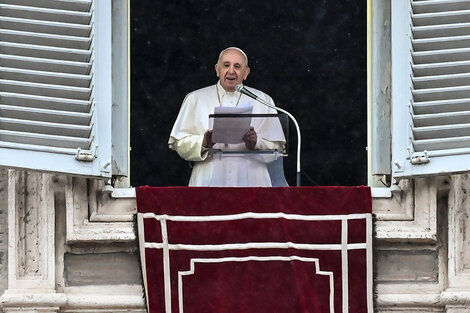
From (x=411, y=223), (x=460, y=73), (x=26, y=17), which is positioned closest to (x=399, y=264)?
(x=411, y=223)

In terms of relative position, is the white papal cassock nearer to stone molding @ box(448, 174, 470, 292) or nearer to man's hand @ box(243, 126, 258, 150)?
man's hand @ box(243, 126, 258, 150)

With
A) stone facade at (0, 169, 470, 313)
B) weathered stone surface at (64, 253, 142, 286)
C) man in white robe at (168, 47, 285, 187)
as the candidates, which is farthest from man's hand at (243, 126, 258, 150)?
weathered stone surface at (64, 253, 142, 286)

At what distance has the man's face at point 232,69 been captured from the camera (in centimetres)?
1406

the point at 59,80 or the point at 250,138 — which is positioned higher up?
the point at 59,80

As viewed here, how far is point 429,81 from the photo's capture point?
13016 mm

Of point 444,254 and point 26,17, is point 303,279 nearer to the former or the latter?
point 444,254

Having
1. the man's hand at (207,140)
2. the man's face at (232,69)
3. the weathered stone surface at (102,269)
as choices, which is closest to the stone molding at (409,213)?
the man's hand at (207,140)

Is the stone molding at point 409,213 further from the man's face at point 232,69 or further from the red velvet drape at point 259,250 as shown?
the man's face at point 232,69

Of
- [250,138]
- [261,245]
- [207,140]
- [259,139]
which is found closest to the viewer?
[261,245]

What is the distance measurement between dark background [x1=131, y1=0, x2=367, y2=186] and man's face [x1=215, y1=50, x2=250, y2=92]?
39.2 inches

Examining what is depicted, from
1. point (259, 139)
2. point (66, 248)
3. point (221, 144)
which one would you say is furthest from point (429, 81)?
point (66, 248)

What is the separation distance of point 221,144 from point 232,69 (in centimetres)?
74

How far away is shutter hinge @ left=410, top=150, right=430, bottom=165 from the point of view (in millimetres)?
12859

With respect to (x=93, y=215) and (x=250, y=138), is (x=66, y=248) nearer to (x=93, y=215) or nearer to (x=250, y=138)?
(x=93, y=215)
